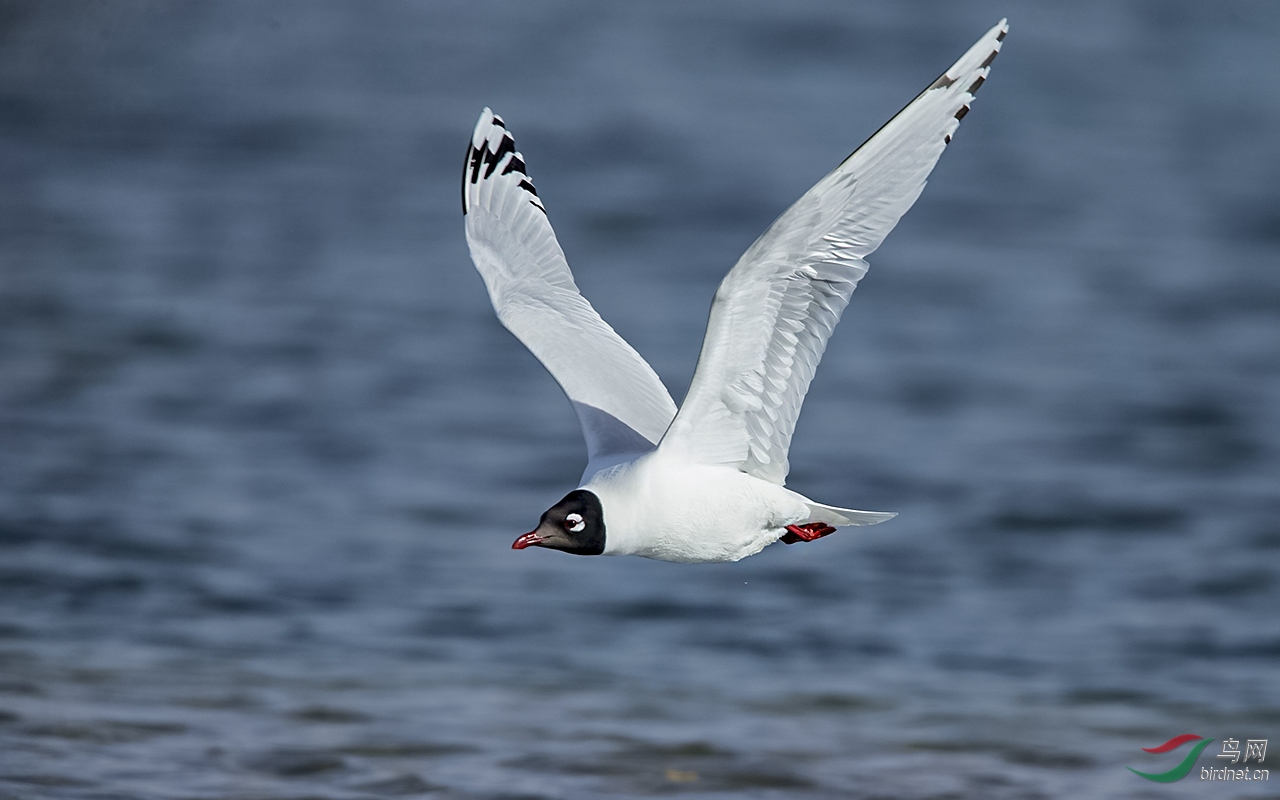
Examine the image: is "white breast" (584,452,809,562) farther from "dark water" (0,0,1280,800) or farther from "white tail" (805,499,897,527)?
"dark water" (0,0,1280,800)

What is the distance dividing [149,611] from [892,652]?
366 cm

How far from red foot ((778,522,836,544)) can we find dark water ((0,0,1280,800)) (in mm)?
1639

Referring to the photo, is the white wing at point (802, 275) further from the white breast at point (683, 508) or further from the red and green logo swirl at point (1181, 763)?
the red and green logo swirl at point (1181, 763)

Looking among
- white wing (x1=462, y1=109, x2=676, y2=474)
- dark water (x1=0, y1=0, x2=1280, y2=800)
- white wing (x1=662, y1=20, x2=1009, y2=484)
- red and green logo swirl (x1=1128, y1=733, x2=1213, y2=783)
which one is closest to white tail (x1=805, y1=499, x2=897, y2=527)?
white wing (x1=662, y1=20, x2=1009, y2=484)

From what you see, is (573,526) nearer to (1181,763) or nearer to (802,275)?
(802,275)

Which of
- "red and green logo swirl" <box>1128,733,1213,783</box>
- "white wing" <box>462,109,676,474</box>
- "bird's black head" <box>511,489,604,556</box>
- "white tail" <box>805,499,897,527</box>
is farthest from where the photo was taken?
"red and green logo swirl" <box>1128,733,1213,783</box>

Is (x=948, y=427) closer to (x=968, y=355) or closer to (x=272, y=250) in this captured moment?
(x=968, y=355)

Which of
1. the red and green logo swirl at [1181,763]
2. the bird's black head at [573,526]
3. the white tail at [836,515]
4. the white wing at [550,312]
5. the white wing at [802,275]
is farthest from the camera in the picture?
the red and green logo swirl at [1181,763]

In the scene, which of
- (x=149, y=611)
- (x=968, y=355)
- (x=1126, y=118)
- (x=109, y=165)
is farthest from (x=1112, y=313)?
(x=109, y=165)

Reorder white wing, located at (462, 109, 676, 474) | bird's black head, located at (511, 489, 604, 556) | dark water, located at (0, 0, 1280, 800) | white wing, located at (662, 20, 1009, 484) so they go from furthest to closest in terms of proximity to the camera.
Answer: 1. dark water, located at (0, 0, 1280, 800)
2. white wing, located at (462, 109, 676, 474)
3. bird's black head, located at (511, 489, 604, 556)
4. white wing, located at (662, 20, 1009, 484)

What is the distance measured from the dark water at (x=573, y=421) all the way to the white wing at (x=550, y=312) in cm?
176

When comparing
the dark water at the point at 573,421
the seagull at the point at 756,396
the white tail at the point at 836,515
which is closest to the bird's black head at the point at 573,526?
the seagull at the point at 756,396

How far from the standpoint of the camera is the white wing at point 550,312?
6.21 m

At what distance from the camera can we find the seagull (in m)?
5.20
